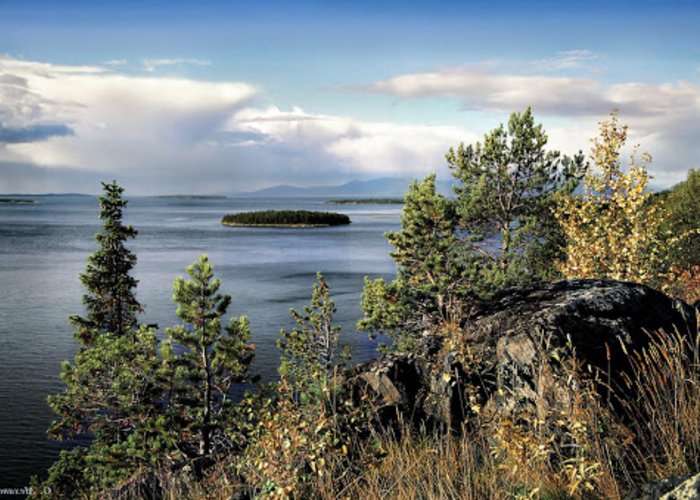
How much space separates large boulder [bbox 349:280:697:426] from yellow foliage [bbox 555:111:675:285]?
6154 mm

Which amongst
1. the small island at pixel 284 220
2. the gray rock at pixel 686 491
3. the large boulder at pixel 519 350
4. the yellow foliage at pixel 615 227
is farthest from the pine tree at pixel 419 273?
the small island at pixel 284 220

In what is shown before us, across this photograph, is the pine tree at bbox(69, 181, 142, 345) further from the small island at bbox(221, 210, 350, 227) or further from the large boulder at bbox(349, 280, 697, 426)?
Answer: the small island at bbox(221, 210, 350, 227)

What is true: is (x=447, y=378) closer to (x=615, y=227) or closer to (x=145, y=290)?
(x=615, y=227)

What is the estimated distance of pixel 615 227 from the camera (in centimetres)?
1688

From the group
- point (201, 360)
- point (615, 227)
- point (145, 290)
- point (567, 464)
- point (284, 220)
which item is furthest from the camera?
point (284, 220)

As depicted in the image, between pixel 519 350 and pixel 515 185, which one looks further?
pixel 515 185

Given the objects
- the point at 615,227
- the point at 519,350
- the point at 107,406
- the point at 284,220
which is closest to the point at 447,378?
the point at 519,350

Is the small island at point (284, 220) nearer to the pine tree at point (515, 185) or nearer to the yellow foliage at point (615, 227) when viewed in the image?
the pine tree at point (515, 185)

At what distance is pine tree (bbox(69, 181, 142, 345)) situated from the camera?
28016 millimetres

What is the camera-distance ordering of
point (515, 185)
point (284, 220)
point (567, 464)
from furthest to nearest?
1. point (284, 220)
2. point (515, 185)
3. point (567, 464)

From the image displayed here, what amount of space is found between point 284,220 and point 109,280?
483 ft

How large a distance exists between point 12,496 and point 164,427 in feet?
28.0

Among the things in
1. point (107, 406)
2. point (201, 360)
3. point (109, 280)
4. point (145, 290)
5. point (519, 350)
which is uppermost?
point (519, 350)

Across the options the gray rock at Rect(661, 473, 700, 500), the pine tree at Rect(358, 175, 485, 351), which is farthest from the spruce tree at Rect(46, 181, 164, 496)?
the gray rock at Rect(661, 473, 700, 500)
